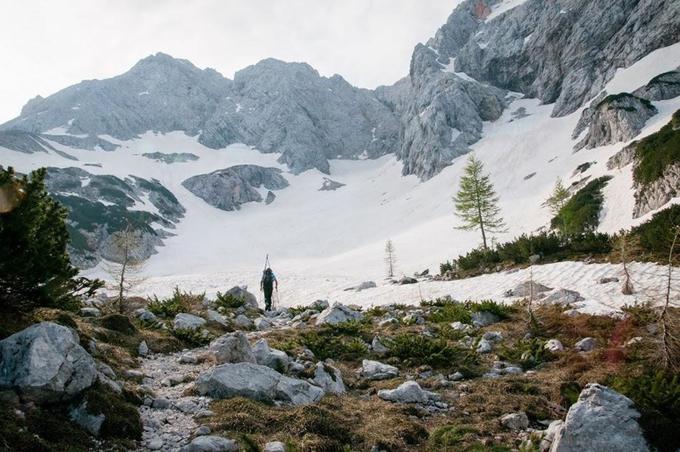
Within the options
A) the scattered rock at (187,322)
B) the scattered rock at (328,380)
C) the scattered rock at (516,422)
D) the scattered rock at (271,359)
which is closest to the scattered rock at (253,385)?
the scattered rock at (328,380)

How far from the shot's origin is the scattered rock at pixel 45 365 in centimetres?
499

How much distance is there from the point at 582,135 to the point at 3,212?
84181 millimetres

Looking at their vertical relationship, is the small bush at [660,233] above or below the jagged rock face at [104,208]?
below

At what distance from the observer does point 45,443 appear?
14.1ft

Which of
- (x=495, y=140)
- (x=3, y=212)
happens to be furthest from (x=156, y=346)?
Answer: (x=495, y=140)

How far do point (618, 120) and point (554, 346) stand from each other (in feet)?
210

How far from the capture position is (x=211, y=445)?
498cm

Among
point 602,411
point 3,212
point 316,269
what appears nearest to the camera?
point 602,411

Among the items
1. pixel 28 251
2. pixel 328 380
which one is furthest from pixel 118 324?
pixel 328 380

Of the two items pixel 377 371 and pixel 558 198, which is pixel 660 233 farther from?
pixel 558 198

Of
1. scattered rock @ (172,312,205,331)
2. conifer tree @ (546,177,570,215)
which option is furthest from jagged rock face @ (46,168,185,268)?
scattered rock @ (172,312,205,331)

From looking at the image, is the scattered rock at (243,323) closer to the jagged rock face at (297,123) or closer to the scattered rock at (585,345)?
the scattered rock at (585,345)

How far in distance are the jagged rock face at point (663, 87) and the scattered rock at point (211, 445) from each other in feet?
266

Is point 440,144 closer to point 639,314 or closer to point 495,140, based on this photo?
point 495,140
